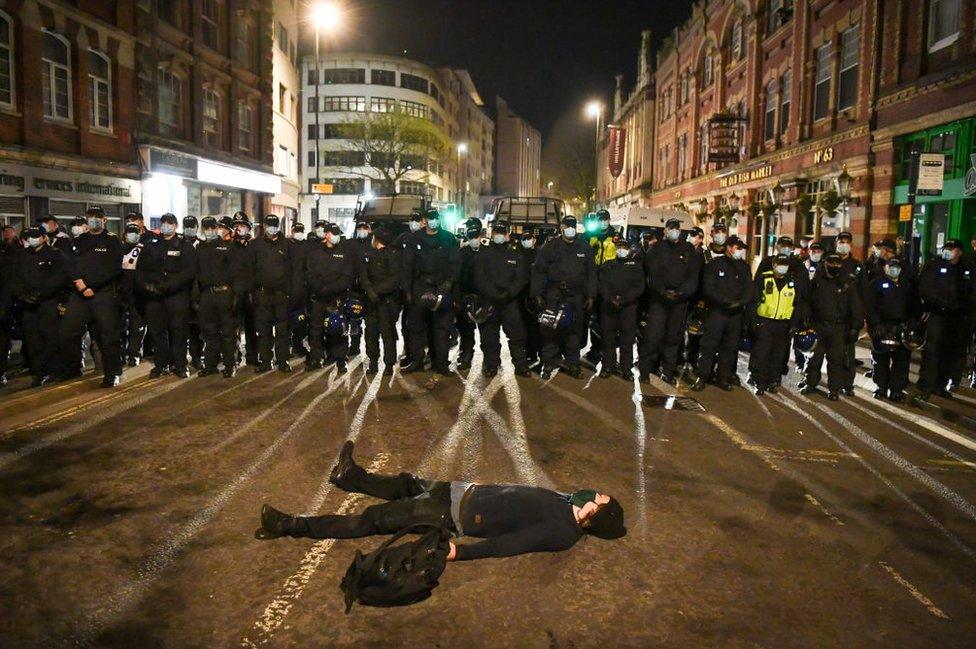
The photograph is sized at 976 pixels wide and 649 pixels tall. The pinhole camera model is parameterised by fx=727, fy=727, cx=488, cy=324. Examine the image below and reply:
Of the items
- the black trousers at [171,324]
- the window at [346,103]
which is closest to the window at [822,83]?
the black trousers at [171,324]

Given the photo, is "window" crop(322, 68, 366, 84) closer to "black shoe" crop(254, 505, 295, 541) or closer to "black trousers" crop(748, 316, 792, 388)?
"black trousers" crop(748, 316, 792, 388)

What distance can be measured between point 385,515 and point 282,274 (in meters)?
6.27

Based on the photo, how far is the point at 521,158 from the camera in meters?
150

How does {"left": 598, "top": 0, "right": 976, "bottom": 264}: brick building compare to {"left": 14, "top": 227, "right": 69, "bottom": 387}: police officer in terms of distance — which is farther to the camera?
{"left": 598, "top": 0, "right": 976, "bottom": 264}: brick building

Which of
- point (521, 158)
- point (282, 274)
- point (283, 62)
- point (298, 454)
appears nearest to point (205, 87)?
point (283, 62)

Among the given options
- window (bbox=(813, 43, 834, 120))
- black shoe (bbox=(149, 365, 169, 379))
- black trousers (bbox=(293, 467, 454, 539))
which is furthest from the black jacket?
window (bbox=(813, 43, 834, 120))

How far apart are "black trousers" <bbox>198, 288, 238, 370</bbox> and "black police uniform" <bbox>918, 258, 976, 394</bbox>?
932 cm

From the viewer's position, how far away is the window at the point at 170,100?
23.6m

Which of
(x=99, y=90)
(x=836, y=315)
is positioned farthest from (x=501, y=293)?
(x=99, y=90)

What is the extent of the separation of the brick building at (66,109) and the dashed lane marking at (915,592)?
18765 mm

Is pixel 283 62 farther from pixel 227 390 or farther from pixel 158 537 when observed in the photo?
pixel 158 537

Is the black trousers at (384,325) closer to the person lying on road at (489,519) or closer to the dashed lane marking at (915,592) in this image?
the person lying on road at (489,519)

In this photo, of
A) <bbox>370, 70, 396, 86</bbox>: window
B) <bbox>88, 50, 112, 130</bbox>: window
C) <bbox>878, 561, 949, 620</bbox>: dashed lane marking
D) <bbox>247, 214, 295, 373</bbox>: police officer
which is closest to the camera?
<bbox>878, 561, 949, 620</bbox>: dashed lane marking

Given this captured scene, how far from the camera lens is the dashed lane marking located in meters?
4.20
